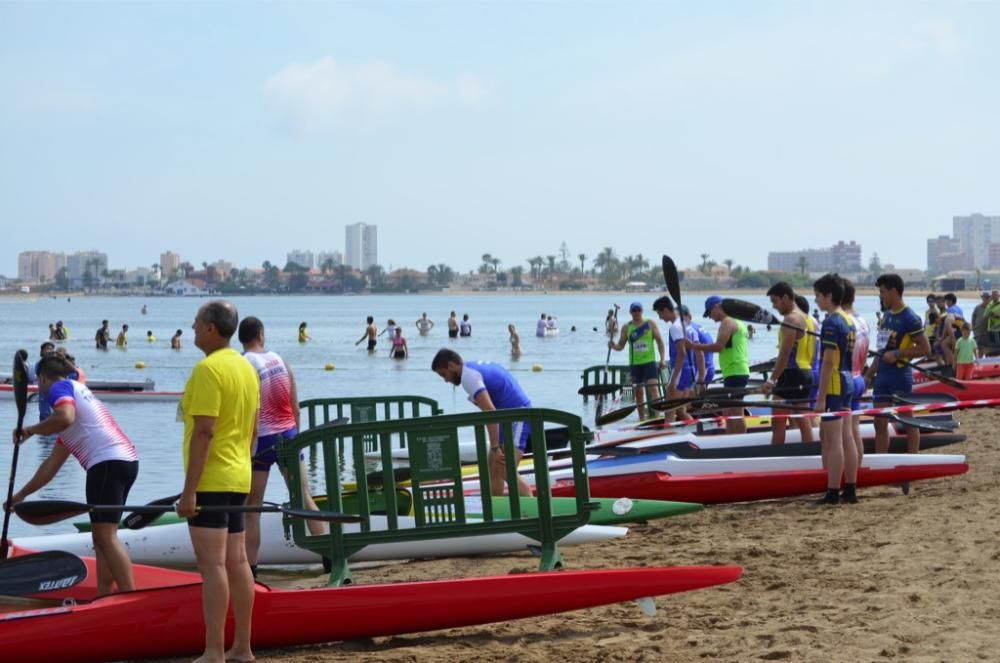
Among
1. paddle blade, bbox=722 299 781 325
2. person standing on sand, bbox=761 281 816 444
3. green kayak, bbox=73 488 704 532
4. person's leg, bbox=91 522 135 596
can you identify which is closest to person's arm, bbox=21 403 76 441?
person's leg, bbox=91 522 135 596

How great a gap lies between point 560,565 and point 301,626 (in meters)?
1.86

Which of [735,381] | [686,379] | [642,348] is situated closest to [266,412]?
[735,381]

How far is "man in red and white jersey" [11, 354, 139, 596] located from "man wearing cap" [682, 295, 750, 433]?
24.2ft

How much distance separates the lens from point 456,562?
8.81 meters

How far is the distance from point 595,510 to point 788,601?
2.12 metres

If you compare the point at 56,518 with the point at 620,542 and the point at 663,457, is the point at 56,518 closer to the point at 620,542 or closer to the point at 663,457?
the point at 620,542

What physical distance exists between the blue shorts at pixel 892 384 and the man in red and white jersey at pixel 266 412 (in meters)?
5.51

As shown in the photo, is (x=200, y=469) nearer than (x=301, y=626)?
Yes

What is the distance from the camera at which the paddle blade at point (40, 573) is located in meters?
7.07

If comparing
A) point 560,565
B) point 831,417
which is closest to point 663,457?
point 831,417

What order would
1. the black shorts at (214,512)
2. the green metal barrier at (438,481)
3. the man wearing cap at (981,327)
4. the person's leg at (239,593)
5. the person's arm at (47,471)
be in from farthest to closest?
1. the man wearing cap at (981,327)
2. the green metal barrier at (438,481)
3. the person's arm at (47,471)
4. the person's leg at (239,593)
5. the black shorts at (214,512)

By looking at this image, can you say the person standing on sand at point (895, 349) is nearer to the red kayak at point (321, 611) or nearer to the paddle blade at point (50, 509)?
the red kayak at point (321, 611)

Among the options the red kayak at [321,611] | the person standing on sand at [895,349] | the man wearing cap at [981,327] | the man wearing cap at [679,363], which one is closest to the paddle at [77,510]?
the red kayak at [321,611]

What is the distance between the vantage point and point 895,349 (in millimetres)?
10922
